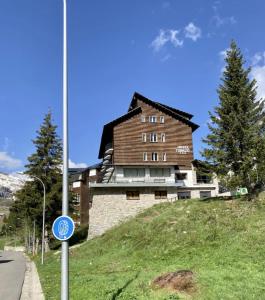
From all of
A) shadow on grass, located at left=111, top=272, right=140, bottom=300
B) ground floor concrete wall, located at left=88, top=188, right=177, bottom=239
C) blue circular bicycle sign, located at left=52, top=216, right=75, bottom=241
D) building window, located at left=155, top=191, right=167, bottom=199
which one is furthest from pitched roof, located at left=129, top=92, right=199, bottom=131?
blue circular bicycle sign, located at left=52, top=216, right=75, bottom=241

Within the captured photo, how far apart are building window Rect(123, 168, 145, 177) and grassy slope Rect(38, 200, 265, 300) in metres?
12.3

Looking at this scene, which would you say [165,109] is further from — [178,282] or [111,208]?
[178,282]

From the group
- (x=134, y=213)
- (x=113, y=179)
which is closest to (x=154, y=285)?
(x=134, y=213)

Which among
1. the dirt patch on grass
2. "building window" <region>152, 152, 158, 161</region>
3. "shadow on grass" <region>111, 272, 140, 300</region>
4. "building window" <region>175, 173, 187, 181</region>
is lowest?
"shadow on grass" <region>111, 272, 140, 300</region>

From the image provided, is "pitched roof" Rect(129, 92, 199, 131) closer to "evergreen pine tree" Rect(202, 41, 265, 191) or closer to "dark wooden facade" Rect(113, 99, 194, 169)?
"dark wooden facade" Rect(113, 99, 194, 169)

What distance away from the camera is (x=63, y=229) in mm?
9922

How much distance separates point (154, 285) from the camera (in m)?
14.5

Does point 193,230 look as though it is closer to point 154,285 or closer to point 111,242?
point 111,242

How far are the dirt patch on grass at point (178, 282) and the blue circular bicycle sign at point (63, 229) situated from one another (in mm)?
5471

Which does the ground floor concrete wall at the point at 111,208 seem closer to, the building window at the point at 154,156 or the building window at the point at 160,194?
the building window at the point at 160,194

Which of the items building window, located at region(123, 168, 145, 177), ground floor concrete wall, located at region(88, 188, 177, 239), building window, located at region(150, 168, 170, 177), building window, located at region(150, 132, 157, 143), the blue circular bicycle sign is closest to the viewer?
the blue circular bicycle sign

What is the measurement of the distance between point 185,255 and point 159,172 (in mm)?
31191

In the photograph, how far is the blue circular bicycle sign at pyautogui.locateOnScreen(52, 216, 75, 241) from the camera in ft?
32.3

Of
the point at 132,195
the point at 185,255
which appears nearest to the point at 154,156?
the point at 132,195
